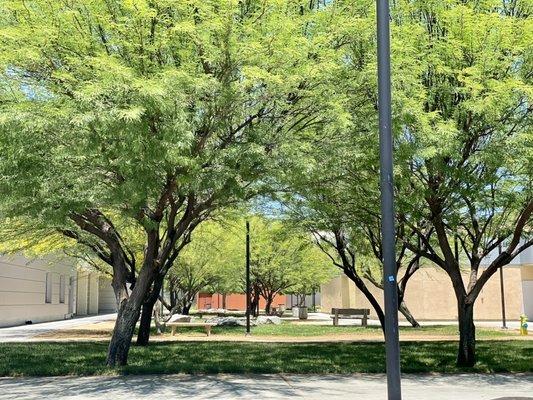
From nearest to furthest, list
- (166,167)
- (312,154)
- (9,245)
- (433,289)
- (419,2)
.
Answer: (166,167)
(312,154)
(419,2)
(9,245)
(433,289)

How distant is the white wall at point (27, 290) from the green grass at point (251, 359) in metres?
13.6

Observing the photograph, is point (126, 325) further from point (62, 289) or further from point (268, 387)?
point (62, 289)

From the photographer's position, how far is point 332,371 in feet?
42.4

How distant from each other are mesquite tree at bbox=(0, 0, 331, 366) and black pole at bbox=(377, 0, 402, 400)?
12.7ft

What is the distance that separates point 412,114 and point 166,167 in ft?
14.2

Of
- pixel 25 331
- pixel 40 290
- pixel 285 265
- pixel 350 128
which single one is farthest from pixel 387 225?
pixel 40 290

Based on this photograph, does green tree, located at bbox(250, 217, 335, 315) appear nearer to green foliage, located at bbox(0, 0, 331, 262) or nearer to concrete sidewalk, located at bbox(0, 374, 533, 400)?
concrete sidewalk, located at bbox(0, 374, 533, 400)

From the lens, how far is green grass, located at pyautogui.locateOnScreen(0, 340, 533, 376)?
1268cm

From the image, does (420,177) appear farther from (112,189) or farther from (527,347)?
(527,347)

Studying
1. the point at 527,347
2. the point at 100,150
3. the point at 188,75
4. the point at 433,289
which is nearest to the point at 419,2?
the point at 188,75

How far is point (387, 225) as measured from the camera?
5.29 meters

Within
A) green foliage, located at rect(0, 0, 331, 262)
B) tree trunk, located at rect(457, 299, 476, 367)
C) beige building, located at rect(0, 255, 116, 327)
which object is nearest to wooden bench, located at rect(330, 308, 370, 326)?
beige building, located at rect(0, 255, 116, 327)

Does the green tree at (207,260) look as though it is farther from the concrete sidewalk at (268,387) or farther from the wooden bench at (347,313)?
the concrete sidewalk at (268,387)

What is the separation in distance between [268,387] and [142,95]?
541cm
